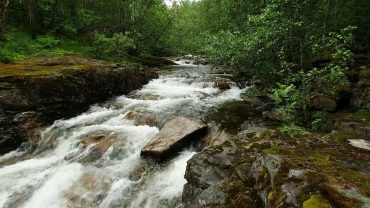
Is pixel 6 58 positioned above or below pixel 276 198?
above

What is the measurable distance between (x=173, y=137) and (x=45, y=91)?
598 centimetres

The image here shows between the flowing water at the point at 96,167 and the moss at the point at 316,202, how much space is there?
3.53 metres

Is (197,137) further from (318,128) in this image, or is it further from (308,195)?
(308,195)

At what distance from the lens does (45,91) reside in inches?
451

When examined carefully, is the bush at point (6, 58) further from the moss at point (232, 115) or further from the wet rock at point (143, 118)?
the moss at point (232, 115)

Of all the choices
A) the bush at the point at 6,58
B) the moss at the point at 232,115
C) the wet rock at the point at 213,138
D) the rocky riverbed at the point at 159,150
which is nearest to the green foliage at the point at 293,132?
the rocky riverbed at the point at 159,150

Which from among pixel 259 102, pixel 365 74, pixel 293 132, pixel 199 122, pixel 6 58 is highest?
pixel 365 74

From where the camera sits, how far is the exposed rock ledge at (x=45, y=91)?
10.2 meters

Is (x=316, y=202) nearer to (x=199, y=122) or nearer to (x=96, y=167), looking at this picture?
(x=96, y=167)

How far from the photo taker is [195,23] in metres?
45.0

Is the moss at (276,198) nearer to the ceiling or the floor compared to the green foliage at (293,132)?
nearer to the floor

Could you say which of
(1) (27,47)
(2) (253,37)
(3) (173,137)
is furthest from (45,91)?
(2) (253,37)

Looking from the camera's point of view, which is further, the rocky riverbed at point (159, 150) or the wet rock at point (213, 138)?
the wet rock at point (213, 138)

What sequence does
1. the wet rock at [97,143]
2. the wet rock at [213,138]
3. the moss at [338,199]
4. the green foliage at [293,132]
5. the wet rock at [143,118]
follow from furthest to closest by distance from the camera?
1. the wet rock at [143,118]
2. the wet rock at [213,138]
3. the wet rock at [97,143]
4. the green foliage at [293,132]
5. the moss at [338,199]
